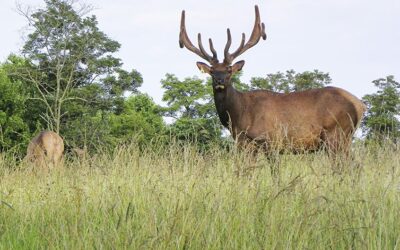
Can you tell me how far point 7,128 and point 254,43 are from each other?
89.0 feet

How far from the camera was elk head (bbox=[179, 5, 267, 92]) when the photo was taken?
9.82 m

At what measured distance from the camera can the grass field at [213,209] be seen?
405cm

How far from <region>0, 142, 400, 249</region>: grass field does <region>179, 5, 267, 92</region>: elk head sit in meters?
3.11

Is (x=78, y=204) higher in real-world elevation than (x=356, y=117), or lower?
lower

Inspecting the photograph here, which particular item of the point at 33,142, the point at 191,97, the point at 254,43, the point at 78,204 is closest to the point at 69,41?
the point at 191,97

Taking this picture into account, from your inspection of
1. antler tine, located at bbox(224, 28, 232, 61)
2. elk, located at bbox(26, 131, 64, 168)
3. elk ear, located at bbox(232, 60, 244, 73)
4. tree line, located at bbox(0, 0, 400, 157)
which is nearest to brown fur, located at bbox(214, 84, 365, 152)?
Answer: elk ear, located at bbox(232, 60, 244, 73)

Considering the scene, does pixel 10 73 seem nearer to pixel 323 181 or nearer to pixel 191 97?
pixel 191 97

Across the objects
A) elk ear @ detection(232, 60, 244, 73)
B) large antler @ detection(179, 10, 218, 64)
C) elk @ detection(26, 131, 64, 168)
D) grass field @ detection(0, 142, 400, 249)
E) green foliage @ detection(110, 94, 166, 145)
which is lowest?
grass field @ detection(0, 142, 400, 249)

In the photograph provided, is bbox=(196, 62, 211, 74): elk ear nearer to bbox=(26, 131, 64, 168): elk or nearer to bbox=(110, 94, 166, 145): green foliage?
bbox=(26, 131, 64, 168): elk

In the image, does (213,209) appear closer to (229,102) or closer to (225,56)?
(229,102)

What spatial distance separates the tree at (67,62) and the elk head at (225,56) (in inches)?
1107

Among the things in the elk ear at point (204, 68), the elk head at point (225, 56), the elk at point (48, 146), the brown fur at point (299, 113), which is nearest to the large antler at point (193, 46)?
the elk head at point (225, 56)

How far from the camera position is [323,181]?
5.64 meters

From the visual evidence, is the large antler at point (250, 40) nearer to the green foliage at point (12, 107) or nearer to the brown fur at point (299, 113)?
the brown fur at point (299, 113)
